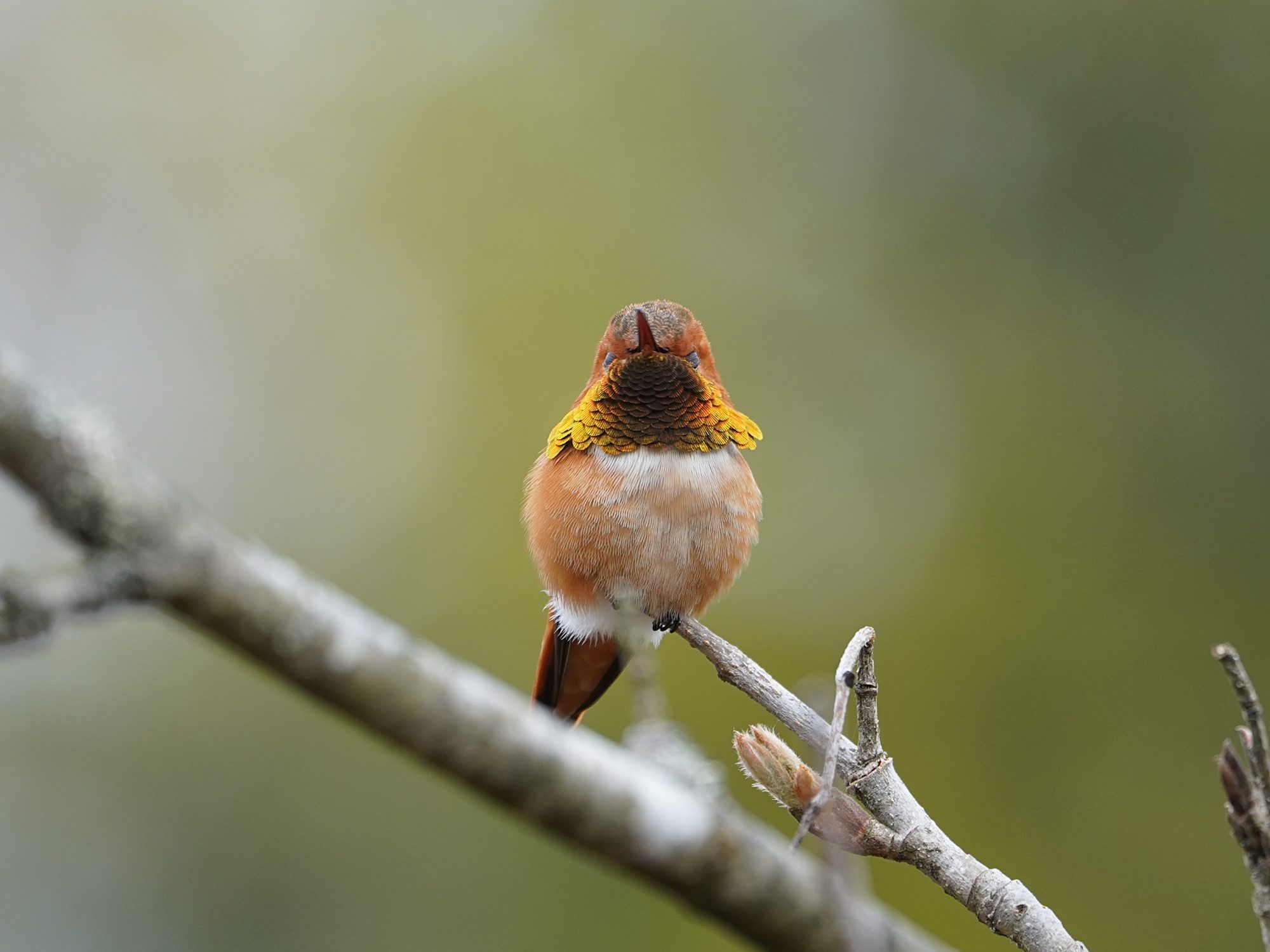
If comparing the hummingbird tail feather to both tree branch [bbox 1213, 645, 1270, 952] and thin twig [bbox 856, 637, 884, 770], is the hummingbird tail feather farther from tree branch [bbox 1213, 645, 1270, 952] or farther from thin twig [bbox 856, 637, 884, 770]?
tree branch [bbox 1213, 645, 1270, 952]

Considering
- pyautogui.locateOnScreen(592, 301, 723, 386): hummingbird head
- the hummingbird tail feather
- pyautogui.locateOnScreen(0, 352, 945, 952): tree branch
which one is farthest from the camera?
the hummingbird tail feather

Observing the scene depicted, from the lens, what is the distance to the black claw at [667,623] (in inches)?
135

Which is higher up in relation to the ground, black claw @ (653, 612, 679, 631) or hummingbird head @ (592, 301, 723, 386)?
hummingbird head @ (592, 301, 723, 386)

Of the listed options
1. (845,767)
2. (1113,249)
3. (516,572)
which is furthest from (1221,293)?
(845,767)

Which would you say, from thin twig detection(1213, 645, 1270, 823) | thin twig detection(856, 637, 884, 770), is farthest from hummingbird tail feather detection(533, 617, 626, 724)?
thin twig detection(1213, 645, 1270, 823)

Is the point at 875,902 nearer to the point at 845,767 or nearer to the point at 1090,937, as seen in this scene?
the point at 845,767

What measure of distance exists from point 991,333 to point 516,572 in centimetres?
353

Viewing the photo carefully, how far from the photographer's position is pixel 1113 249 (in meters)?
7.51

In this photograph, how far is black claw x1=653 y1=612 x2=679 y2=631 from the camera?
3.42m

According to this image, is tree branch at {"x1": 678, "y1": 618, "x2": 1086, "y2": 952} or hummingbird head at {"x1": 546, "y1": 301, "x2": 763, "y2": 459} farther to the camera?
hummingbird head at {"x1": 546, "y1": 301, "x2": 763, "y2": 459}

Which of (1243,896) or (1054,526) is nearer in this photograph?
(1243,896)

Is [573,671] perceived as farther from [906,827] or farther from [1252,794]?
[1252,794]

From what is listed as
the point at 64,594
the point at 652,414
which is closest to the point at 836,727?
the point at 64,594

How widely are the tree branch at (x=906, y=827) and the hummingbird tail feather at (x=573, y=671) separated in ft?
4.29
